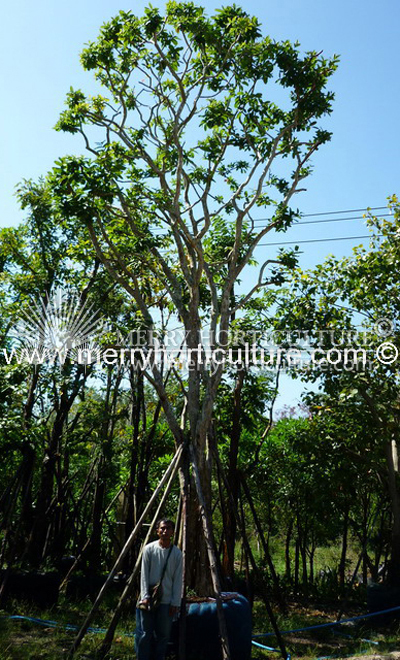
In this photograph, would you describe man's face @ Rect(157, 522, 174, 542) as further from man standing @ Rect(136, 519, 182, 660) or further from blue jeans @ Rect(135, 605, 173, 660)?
blue jeans @ Rect(135, 605, 173, 660)

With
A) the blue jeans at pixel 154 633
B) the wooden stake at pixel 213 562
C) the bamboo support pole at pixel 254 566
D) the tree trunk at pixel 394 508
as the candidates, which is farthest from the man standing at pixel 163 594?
the tree trunk at pixel 394 508

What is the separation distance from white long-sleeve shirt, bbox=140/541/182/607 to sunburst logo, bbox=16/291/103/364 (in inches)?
169

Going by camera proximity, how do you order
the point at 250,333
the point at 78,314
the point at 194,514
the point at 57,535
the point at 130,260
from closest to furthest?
the point at 194,514
the point at 130,260
the point at 250,333
the point at 78,314
the point at 57,535

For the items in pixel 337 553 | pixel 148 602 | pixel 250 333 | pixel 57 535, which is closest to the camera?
pixel 148 602

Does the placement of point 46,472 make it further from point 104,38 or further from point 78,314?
point 104,38

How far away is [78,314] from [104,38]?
406 cm

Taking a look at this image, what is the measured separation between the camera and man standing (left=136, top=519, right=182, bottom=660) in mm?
4707

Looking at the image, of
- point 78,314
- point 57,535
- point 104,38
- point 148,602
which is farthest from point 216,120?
point 57,535

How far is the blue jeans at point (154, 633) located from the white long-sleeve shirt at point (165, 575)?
100 mm

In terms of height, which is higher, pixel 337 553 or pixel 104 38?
pixel 104 38

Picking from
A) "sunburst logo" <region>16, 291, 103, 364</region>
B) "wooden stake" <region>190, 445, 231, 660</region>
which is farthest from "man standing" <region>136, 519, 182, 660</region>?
"sunburst logo" <region>16, 291, 103, 364</region>

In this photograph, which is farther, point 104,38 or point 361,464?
point 361,464

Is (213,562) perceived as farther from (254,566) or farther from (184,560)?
(254,566)

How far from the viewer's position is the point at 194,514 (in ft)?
22.7
